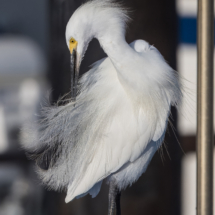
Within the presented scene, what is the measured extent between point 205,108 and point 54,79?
2.18 ft

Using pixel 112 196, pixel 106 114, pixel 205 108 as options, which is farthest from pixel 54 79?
pixel 205 108

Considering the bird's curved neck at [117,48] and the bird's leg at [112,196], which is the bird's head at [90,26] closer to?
the bird's curved neck at [117,48]

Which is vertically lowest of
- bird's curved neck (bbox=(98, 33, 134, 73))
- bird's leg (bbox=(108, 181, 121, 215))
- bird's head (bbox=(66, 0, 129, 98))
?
bird's leg (bbox=(108, 181, 121, 215))

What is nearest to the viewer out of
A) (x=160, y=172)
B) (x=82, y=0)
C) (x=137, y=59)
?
(x=137, y=59)

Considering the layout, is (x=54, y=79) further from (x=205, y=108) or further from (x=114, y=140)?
(x=205, y=108)

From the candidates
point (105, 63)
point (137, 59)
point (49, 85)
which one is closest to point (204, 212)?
point (137, 59)

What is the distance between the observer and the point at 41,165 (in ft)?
2.35

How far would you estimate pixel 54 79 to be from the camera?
2.79 ft

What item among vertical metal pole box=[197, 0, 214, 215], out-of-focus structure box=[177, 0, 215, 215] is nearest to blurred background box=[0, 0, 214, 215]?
out-of-focus structure box=[177, 0, 215, 215]

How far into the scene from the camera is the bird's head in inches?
21.1

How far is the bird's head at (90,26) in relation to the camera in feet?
1.76

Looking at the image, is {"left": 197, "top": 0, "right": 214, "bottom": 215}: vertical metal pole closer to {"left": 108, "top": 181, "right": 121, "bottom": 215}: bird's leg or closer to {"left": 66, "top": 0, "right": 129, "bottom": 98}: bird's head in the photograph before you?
{"left": 66, "top": 0, "right": 129, "bottom": 98}: bird's head

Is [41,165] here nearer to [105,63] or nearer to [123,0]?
[105,63]

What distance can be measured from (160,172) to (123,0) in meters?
0.57
